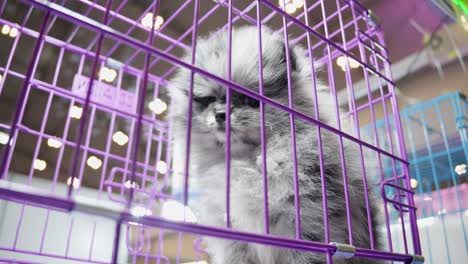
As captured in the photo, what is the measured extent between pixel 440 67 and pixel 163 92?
216cm

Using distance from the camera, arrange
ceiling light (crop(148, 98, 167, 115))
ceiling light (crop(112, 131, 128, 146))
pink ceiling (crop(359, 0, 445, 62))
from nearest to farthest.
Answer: ceiling light (crop(148, 98, 167, 115)) → ceiling light (crop(112, 131, 128, 146)) → pink ceiling (crop(359, 0, 445, 62))

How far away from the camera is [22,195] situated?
60 centimetres

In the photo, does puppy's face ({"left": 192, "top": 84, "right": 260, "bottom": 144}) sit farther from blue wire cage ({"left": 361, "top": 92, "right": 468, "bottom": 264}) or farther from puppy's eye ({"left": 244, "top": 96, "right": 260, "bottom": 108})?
blue wire cage ({"left": 361, "top": 92, "right": 468, "bottom": 264})

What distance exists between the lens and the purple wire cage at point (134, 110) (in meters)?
0.97

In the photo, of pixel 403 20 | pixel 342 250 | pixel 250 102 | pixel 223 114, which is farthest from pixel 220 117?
pixel 403 20

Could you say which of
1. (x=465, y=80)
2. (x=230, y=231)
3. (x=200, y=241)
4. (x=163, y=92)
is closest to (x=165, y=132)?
(x=163, y=92)

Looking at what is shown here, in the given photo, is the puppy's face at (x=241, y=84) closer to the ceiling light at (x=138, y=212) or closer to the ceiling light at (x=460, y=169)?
the ceiling light at (x=138, y=212)

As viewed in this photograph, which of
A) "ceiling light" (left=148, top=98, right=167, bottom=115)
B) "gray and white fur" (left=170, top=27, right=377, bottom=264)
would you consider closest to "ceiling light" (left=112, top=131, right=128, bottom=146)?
"ceiling light" (left=148, top=98, right=167, bottom=115)

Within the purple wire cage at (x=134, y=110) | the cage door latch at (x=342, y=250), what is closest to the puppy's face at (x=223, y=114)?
the purple wire cage at (x=134, y=110)

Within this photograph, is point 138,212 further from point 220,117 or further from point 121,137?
point 121,137

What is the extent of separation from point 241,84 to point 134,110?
724 mm

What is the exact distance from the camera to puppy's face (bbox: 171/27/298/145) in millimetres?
1459

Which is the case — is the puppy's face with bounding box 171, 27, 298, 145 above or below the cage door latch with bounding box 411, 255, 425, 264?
above

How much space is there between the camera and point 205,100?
63.4 inches
